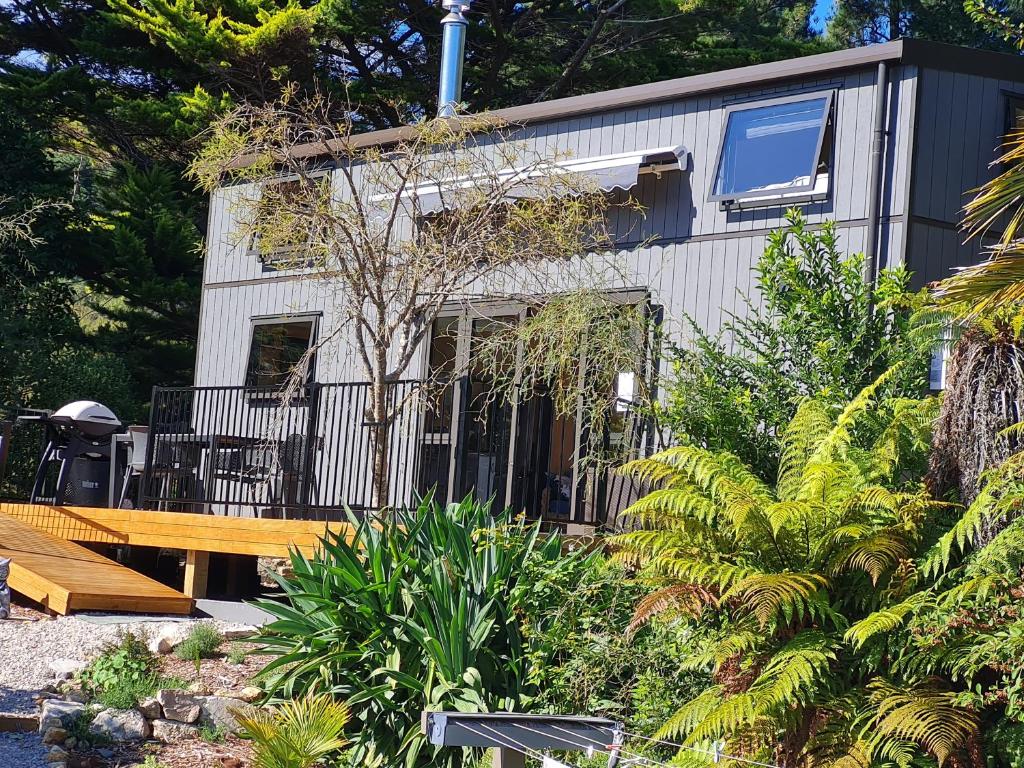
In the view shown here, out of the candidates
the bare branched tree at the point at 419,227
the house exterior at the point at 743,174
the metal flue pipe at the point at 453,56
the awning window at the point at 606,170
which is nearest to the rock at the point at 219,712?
the house exterior at the point at 743,174

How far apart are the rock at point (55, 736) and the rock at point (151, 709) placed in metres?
0.50

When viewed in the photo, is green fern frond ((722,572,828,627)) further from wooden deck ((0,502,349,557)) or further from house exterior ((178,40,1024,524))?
wooden deck ((0,502,349,557))

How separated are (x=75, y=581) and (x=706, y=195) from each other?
619 cm

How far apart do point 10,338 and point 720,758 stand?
53.9 ft

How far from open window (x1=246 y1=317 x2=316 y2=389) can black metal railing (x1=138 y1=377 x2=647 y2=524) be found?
0.47 meters

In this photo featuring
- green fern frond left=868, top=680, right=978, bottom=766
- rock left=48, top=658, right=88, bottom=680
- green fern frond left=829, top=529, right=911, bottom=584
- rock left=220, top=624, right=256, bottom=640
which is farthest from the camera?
rock left=220, top=624, right=256, bottom=640

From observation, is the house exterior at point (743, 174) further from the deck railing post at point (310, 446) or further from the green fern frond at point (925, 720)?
the green fern frond at point (925, 720)

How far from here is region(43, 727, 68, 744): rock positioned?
21.5ft

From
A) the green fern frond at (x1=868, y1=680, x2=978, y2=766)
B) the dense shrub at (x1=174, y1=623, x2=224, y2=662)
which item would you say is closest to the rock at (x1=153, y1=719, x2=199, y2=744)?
the dense shrub at (x1=174, y1=623, x2=224, y2=662)

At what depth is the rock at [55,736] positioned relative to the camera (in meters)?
6.56

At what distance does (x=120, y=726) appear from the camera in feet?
22.3

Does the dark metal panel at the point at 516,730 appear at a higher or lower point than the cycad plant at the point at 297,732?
higher

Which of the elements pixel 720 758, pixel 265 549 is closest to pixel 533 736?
pixel 720 758

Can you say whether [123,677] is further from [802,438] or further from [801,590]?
[801,590]
